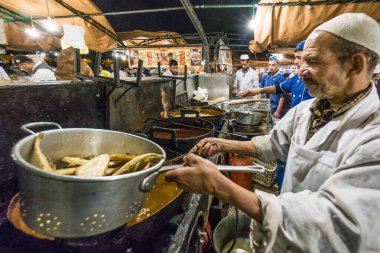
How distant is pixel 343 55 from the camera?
1458mm

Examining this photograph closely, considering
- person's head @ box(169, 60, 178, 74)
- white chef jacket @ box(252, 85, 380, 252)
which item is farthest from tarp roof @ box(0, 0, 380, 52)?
white chef jacket @ box(252, 85, 380, 252)

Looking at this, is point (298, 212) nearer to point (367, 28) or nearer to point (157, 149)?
point (157, 149)

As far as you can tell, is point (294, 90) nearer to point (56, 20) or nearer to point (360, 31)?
point (360, 31)

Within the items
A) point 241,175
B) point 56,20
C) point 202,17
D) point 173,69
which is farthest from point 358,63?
point 173,69

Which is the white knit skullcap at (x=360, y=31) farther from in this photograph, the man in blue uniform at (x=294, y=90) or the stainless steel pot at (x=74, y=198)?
the man in blue uniform at (x=294, y=90)

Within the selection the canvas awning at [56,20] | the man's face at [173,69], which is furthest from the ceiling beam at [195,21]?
the canvas awning at [56,20]

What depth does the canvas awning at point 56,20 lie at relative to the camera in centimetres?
588

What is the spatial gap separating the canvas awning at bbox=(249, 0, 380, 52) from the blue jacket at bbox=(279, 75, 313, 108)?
965mm

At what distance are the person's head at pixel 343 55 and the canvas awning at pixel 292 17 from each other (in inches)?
150

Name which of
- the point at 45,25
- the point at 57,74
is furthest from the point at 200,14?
the point at 57,74

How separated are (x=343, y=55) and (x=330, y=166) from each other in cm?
74

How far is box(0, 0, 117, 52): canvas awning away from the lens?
5.88 metres

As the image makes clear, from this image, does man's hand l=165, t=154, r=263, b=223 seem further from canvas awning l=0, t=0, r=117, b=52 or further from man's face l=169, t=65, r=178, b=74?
man's face l=169, t=65, r=178, b=74

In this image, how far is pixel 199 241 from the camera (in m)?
1.78
